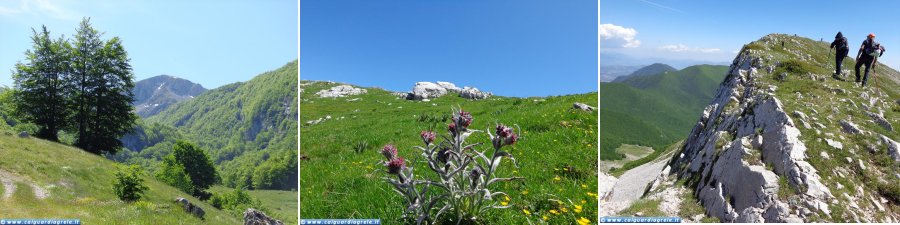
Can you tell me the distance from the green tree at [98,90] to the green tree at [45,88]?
248 mm

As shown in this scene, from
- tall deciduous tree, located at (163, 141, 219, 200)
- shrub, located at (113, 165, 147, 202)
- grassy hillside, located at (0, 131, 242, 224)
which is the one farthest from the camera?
tall deciduous tree, located at (163, 141, 219, 200)

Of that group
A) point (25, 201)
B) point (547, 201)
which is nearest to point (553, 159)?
point (547, 201)

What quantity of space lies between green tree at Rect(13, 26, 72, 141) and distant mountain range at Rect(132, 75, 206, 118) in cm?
173

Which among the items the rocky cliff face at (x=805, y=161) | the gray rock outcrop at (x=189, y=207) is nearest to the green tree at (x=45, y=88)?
the gray rock outcrop at (x=189, y=207)

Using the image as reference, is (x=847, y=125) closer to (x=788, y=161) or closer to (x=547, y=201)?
(x=788, y=161)

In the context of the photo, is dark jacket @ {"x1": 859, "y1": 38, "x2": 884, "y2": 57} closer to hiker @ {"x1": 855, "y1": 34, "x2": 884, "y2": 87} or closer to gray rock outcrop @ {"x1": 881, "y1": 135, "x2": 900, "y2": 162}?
hiker @ {"x1": 855, "y1": 34, "x2": 884, "y2": 87}

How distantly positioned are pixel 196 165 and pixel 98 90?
597 cm

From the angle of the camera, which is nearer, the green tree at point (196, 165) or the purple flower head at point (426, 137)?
the purple flower head at point (426, 137)

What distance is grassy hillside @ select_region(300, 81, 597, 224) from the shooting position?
5848mm

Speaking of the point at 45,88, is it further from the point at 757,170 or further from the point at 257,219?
the point at 757,170

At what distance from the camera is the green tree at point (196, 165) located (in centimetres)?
1461

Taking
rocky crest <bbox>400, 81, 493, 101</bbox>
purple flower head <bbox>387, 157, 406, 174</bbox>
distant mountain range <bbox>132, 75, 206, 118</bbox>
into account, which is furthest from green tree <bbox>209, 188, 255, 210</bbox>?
purple flower head <bbox>387, 157, 406, 174</bbox>

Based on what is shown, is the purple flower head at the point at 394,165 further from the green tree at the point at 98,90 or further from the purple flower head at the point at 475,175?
the green tree at the point at 98,90

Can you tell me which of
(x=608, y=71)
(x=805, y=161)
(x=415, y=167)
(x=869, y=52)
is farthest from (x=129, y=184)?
(x=869, y=52)
